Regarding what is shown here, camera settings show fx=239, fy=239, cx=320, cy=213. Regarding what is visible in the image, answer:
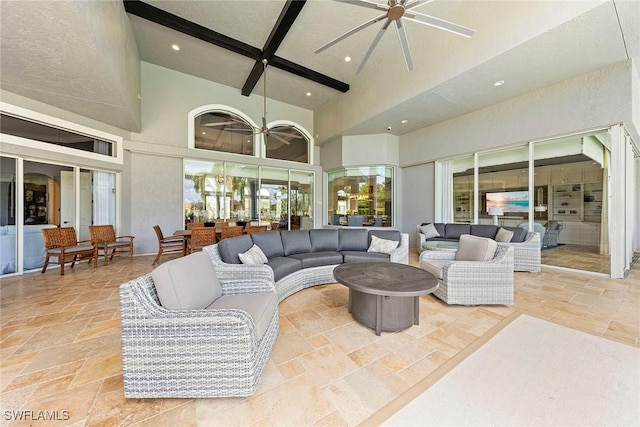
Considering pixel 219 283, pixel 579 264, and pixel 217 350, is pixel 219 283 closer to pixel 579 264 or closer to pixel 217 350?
pixel 217 350

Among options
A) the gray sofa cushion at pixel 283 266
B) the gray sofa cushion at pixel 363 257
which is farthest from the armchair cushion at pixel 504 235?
the gray sofa cushion at pixel 283 266

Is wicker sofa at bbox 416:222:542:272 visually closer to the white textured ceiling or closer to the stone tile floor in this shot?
the stone tile floor

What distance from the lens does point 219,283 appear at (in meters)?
2.24

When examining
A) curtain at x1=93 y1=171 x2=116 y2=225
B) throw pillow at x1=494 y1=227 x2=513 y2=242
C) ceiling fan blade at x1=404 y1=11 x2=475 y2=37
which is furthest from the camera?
curtain at x1=93 y1=171 x2=116 y2=225

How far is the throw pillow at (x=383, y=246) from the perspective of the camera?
421 centimetres

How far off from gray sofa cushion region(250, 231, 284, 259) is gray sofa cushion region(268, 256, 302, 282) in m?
0.17

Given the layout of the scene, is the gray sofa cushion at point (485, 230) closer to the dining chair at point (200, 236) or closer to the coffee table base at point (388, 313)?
the coffee table base at point (388, 313)

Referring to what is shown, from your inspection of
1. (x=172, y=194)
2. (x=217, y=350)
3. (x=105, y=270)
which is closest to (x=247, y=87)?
(x=172, y=194)

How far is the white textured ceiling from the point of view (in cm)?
303

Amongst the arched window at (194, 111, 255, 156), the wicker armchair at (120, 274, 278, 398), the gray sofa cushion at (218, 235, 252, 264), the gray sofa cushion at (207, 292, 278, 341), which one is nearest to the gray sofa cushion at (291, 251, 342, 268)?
the gray sofa cushion at (218, 235, 252, 264)

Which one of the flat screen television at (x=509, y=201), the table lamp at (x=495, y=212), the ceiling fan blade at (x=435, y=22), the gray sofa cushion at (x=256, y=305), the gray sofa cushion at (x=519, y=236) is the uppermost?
the ceiling fan blade at (x=435, y=22)

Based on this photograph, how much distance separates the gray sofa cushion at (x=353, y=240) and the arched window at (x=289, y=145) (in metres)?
4.69

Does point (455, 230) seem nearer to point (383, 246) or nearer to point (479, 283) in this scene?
point (383, 246)

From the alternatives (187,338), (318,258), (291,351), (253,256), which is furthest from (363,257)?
A: (187,338)
